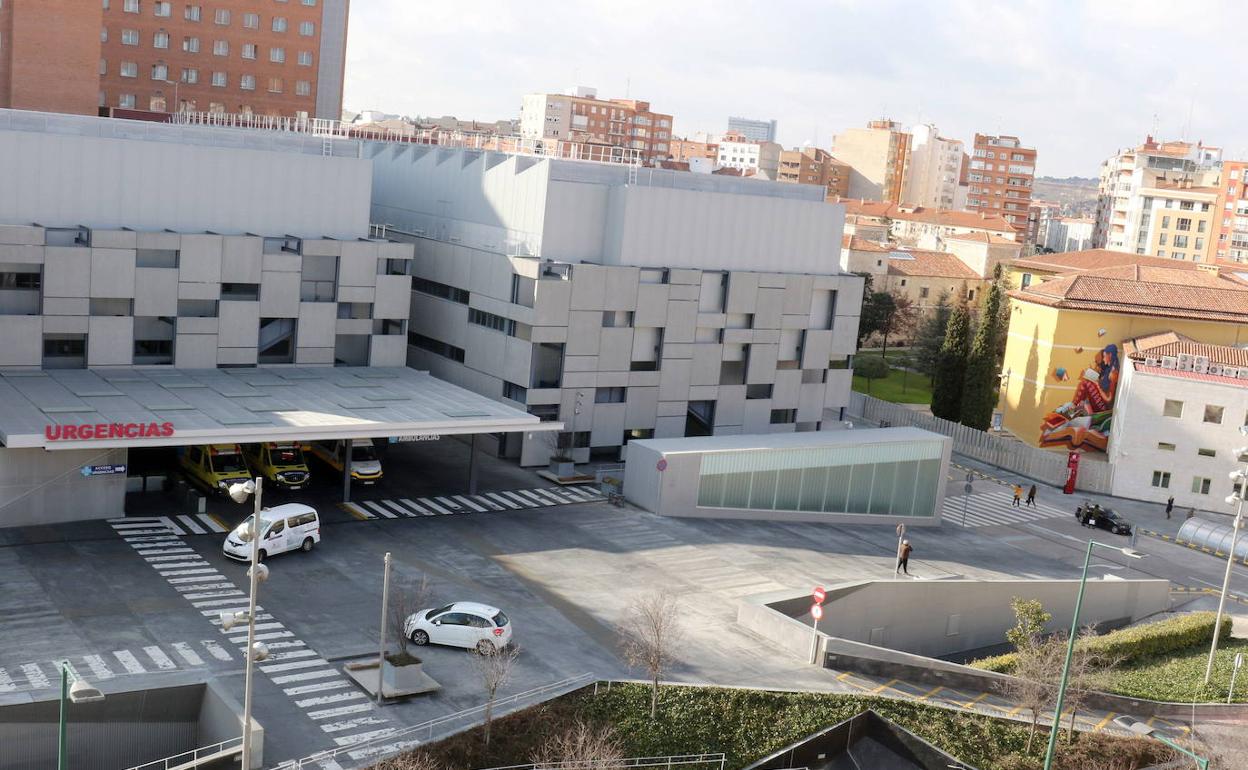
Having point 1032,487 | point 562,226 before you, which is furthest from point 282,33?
point 1032,487

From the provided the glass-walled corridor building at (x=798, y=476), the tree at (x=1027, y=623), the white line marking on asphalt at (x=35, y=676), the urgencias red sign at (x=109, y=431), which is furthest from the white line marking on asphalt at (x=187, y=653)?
the tree at (x=1027, y=623)

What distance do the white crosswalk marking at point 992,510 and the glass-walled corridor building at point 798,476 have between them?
339 centimetres

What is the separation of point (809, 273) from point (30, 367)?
3888 cm

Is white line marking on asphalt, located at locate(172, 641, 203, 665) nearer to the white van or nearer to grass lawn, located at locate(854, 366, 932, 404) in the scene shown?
the white van

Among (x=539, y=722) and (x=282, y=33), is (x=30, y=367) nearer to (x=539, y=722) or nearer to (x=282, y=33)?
(x=539, y=722)

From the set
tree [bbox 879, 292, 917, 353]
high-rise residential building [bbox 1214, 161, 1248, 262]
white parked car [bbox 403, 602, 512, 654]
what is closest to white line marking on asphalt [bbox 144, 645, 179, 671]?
white parked car [bbox 403, 602, 512, 654]

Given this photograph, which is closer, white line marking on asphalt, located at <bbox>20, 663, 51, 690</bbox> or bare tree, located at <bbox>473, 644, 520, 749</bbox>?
white line marking on asphalt, located at <bbox>20, 663, 51, 690</bbox>

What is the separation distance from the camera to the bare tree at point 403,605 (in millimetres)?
34812

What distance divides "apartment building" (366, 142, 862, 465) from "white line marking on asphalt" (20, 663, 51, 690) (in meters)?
29.7

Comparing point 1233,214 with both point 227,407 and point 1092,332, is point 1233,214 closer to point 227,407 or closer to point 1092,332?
point 1092,332

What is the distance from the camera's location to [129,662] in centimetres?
3403

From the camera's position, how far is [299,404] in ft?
165

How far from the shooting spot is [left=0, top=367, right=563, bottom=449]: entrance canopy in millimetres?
43781

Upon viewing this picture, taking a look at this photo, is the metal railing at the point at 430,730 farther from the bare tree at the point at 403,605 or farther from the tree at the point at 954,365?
the tree at the point at 954,365
